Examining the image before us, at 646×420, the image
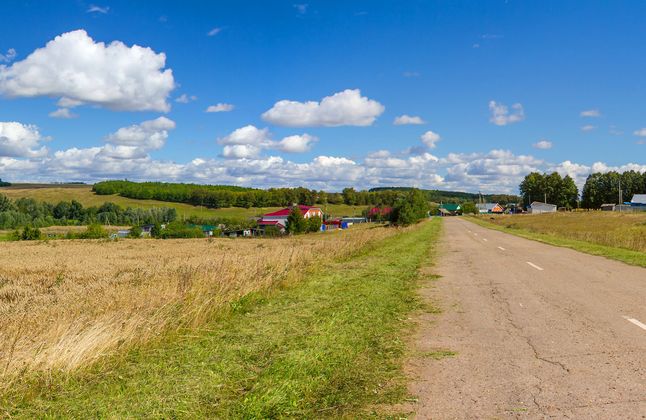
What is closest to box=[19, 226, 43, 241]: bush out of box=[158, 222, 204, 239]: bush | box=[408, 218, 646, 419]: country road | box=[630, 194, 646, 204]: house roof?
box=[158, 222, 204, 239]: bush

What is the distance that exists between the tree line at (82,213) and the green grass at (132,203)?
22.1 ft

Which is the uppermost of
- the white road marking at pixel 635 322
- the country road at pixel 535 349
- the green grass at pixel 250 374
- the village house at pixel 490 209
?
the village house at pixel 490 209

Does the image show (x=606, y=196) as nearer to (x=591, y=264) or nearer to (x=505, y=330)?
(x=591, y=264)

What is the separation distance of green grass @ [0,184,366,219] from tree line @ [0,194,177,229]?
6750mm

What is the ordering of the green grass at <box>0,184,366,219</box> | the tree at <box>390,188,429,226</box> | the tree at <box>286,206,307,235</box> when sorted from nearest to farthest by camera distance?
the tree at <box>390,188,429,226</box> < the tree at <box>286,206,307,235</box> < the green grass at <box>0,184,366,219</box>

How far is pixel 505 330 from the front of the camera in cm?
815

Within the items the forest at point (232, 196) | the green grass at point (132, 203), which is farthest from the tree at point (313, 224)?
the forest at point (232, 196)

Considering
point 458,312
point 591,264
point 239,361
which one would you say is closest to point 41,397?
point 239,361

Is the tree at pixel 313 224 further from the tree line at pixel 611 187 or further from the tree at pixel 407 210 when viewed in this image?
the tree line at pixel 611 187

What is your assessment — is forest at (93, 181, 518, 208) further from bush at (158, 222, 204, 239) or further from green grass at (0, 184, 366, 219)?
bush at (158, 222, 204, 239)

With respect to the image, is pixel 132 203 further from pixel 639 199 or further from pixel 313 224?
pixel 639 199

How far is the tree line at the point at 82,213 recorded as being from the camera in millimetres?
136625

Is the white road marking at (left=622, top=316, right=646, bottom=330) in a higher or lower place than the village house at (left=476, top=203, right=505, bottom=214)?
lower

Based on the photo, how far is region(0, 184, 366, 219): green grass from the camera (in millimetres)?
152750
